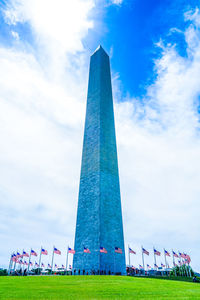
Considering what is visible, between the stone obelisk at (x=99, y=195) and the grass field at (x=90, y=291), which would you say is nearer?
the grass field at (x=90, y=291)

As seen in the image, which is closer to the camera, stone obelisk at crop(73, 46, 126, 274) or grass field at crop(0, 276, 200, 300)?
grass field at crop(0, 276, 200, 300)

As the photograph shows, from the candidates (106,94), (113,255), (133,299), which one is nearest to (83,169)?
(113,255)

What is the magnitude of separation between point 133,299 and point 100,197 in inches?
914

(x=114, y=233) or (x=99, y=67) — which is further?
(x=99, y=67)

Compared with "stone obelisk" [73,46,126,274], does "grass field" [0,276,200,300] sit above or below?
below

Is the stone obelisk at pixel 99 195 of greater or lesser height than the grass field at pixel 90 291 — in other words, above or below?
above

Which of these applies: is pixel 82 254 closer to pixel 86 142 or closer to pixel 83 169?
pixel 83 169

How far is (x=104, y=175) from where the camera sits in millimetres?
36031

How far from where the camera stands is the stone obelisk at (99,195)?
101ft

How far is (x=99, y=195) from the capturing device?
33.3m

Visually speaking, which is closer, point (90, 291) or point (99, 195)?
point (90, 291)

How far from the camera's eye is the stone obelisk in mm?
30891

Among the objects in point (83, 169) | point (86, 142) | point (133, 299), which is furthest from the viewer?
point (86, 142)

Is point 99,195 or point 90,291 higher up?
point 99,195
